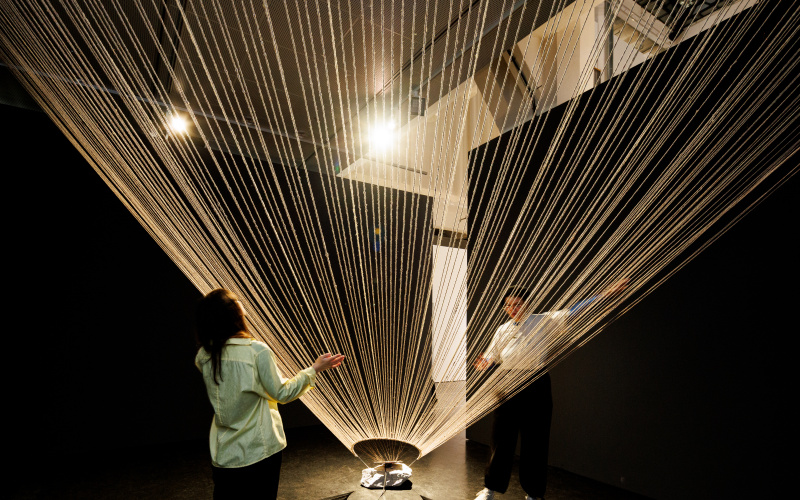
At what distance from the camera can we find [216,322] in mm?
1785

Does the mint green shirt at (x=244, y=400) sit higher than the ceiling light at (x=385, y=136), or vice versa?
the ceiling light at (x=385, y=136)

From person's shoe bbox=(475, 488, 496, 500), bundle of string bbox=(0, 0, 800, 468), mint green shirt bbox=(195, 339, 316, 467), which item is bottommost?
person's shoe bbox=(475, 488, 496, 500)

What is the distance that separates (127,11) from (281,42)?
1185 millimetres

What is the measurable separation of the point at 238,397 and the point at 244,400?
0.03 m

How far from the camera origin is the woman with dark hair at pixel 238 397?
1743 millimetres

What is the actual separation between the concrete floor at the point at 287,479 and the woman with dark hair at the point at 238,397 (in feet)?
4.77

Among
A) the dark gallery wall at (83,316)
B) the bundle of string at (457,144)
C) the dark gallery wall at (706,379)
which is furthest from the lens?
the dark gallery wall at (83,316)

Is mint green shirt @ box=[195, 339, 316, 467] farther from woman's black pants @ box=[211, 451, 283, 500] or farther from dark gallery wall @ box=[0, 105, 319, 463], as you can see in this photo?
dark gallery wall @ box=[0, 105, 319, 463]

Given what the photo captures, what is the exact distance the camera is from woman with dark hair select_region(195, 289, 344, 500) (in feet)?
5.72

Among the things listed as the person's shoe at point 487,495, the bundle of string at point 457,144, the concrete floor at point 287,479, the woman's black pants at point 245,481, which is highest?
the bundle of string at point 457,144

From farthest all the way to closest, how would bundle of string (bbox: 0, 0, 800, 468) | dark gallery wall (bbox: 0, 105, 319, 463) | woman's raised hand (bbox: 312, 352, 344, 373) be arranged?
dark gallery wall (bbox: 0, 105, 319, 463) < bundle of string (bbox: 0, 0, 800, 468) < woman's raised hand (bbox: 312, 352, 344, 373)

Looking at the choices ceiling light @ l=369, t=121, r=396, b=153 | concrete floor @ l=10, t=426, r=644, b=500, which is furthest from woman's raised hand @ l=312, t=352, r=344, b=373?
concrete floor @ l=10, t=426, r=644, b=500

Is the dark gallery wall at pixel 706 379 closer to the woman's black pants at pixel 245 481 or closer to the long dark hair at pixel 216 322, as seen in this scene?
the woman's black pants at pixel 245 481

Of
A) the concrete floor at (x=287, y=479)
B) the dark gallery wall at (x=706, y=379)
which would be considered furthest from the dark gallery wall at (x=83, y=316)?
the dark gallery wall at (x=706, y=379)
